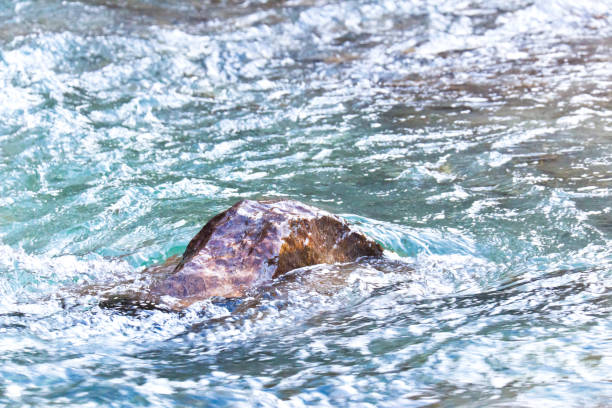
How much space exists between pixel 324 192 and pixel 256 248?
1.63 meters

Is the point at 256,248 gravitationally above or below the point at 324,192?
above

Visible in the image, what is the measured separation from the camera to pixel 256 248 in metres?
4.01

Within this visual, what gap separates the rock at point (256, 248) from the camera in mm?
3818

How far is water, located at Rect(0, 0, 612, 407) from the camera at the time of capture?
2770 millimetres

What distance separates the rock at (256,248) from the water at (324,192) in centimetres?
15

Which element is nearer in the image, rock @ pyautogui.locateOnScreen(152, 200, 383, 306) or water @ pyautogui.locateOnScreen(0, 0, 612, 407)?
water @ pyautogui.locateOnScreen(0, 0, 612, 407)

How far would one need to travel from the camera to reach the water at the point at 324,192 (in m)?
2.77

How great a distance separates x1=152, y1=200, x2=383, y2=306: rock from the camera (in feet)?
A: 12.5

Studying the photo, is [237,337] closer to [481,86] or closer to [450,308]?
[450,308]

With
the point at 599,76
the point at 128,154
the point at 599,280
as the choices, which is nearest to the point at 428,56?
the point at 599,76

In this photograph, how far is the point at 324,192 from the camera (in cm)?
555

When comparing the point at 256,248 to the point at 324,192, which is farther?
the point at 324,192

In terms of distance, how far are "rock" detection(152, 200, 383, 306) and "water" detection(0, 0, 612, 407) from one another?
0.15 metres

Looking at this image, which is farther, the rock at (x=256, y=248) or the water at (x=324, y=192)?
the rock at (x=256, y=248)
